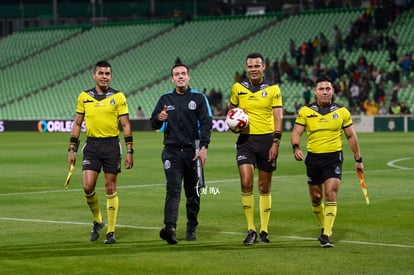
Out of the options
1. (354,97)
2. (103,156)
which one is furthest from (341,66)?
(103,156)

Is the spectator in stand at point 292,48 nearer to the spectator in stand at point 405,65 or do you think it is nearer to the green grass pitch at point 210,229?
the spectator in stand at point 405,65

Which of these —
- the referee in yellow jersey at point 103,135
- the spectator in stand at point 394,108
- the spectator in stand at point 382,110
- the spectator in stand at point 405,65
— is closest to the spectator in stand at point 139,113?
the spectator in stand at point 382,110

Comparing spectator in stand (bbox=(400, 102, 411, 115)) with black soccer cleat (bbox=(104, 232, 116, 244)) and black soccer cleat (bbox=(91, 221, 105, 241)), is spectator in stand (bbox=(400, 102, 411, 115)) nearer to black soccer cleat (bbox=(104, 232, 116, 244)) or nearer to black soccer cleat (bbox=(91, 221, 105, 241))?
black soccer cleat (bbox=(91, 221, 105, 241))

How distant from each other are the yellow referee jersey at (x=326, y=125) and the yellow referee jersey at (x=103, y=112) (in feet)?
8.41

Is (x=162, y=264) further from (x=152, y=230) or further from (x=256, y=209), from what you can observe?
(x=256, y=209)

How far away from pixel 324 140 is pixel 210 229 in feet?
8.25

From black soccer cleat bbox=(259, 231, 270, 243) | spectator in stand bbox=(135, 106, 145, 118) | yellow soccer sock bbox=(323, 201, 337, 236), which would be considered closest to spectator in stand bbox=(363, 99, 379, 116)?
spectator in stand bbox=(135, 106, 145, 118)

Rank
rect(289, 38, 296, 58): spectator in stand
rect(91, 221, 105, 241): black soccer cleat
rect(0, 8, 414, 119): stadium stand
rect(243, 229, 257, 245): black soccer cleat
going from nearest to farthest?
rect(243, 229, 257, 245): black soccer cleat < rect(91, 221, 105, 241): black soccer cleat < rect(289, 38, 296, 58): spectator in stand < rect(0, 8, 414, 119): stadium stand

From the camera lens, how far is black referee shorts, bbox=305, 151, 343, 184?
1370 centimetres

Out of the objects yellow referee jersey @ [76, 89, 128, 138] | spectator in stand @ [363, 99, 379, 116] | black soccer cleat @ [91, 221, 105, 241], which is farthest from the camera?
spectator in stand @ [363, 99, 379, 116]

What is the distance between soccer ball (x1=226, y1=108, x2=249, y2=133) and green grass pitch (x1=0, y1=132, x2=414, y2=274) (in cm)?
153

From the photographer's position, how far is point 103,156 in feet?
46.9

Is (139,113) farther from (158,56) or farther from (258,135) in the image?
Answer: (258,135)

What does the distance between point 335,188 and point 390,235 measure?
4.43ft
